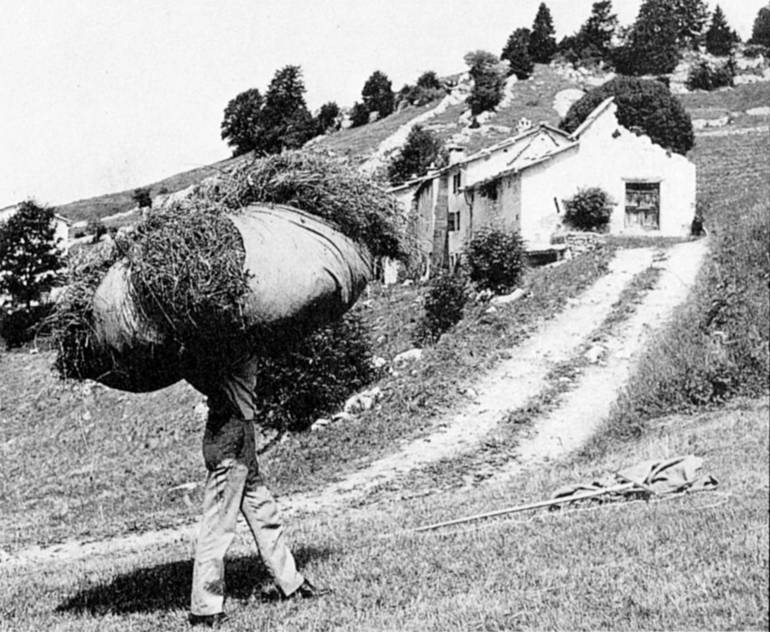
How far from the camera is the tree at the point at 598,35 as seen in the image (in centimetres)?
9370

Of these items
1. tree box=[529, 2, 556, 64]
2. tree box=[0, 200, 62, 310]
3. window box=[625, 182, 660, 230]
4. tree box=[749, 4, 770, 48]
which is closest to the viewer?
window box=[625, 182, 660, 230]

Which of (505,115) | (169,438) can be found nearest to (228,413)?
(169,438)

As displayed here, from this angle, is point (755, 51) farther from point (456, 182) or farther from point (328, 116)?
point (456, 182)

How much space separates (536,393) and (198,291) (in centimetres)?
1384

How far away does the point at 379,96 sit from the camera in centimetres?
11400

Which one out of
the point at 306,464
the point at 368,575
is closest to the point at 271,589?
the point at 368,575

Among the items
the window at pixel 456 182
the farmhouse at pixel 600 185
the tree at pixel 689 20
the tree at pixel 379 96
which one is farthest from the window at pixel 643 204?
the tree at pixel 379 96

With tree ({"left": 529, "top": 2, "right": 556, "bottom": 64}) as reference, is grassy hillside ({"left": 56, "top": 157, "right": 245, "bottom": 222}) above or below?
below

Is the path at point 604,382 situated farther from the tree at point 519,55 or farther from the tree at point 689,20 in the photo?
the tree at point 519,55

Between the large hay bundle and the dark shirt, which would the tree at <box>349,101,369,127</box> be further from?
the dark shirt

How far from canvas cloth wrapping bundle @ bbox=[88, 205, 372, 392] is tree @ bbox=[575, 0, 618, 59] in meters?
92.7

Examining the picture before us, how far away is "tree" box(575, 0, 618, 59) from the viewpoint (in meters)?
93.7

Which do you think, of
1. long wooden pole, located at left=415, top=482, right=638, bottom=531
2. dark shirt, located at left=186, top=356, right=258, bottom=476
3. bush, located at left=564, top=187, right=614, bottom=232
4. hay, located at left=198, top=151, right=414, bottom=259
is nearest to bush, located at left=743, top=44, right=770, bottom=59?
bush, located at left=564, top=187, right=614, bottom=232

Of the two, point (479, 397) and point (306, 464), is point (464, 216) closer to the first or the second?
point (479, 397)
